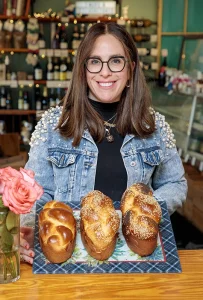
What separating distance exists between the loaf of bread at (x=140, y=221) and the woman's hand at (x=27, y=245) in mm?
246

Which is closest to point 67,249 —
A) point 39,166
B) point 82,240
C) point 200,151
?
point 82,240

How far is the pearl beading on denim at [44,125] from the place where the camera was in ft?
5.53

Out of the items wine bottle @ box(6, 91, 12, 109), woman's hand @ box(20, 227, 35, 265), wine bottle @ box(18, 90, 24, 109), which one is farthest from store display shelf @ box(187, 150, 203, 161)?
woman's hand @ box(20, 227, 35, 265)

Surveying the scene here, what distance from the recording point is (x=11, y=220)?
113cm

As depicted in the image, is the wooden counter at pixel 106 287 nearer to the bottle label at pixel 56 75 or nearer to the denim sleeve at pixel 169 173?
the denim sleeve at pixel 169 173

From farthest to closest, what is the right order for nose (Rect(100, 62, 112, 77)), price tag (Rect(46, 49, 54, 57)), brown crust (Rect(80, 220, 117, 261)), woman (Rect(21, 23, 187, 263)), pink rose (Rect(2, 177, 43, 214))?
price tag (Rect(46, 49, 54, 57))
woman (Rect(21, 23, 187, 263))
nose (Rect(100, 62, 112, 77))
brown crust (Rect(80, 220, 117, 261))
pink rose (Rect(2, 177, 43, 214))

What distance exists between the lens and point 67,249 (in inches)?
45.8

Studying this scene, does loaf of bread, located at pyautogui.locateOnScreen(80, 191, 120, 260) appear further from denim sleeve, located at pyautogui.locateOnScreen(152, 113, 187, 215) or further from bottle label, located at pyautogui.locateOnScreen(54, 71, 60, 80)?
bottle label, located at pyautogui.locateOnScreen(54, 71, 60, 80)

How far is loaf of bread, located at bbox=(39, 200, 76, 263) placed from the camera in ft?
3.80

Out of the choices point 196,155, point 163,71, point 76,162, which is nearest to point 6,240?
point 76,162

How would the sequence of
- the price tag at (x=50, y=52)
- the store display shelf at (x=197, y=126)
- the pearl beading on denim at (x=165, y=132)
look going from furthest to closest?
the price tag at (x=50, y=52) → the store display shelf at (x=197, y=126) → the pearl beading on denim at (x=165, y=132)

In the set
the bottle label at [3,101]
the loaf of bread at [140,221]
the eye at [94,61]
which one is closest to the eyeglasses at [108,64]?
the eye at [94,61]

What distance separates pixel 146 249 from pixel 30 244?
34 centimetres

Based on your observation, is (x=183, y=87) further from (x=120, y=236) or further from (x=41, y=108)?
(x=120, y=236)
